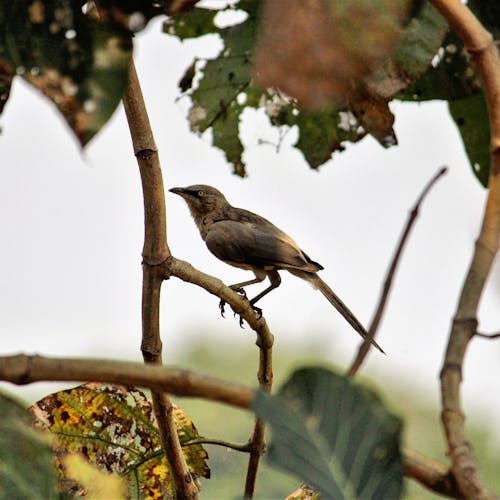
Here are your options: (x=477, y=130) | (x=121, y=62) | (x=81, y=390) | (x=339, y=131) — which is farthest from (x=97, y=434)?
(x=121, y=62)

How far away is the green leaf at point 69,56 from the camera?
0.96 metres

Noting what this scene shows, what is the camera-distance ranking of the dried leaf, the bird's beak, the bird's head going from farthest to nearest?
the bird's beak < the bird's head < the dried leaf

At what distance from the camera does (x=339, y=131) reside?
2.18 metres

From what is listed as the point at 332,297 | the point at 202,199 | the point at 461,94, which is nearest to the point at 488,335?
the point at 461,94

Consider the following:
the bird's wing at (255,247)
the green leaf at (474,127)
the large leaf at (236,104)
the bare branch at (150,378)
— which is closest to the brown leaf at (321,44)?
the bare branch at (150,378)

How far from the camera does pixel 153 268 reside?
1932mm

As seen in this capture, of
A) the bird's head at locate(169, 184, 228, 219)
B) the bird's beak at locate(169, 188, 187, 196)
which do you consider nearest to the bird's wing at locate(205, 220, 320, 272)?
the bird's head at locate(169, 184, 228, 219)

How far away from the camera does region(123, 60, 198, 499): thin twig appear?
183 cm

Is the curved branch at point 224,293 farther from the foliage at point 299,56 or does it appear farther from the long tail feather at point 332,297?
the long tail feather at point 332,297

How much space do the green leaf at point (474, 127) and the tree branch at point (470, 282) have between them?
1009 mm

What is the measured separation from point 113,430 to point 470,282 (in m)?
1.32

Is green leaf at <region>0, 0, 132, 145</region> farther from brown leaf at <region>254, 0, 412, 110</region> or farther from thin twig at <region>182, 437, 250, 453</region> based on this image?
thin twig at <region>182, 437, 250, 453</region>

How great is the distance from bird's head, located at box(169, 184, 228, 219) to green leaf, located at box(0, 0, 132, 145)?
2.97 meters

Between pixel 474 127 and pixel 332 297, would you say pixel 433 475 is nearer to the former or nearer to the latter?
pixel 474 127
